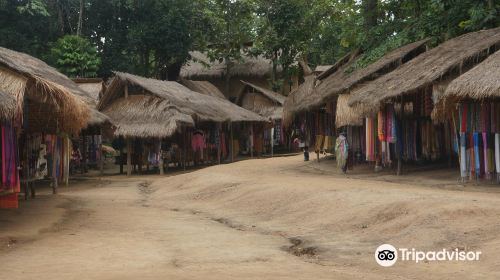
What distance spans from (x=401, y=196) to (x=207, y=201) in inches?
217

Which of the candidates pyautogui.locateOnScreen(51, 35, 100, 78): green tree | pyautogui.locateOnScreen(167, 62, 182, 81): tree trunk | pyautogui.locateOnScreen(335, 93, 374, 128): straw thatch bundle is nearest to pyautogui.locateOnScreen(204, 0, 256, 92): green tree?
pyautogui.locateOnScreen(167, 62, 182, 81): tree trunk

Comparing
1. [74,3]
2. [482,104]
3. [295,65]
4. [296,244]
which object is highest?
[74,3]

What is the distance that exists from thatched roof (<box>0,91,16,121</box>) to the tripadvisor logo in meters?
6.09

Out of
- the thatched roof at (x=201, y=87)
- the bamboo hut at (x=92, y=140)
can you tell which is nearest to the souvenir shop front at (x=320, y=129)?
the bamboo hut at (x=92, y=140)

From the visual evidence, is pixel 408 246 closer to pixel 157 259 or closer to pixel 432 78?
pixel 157 259

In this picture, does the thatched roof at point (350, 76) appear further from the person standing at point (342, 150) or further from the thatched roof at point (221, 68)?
the thatched roof at point (221, 68)

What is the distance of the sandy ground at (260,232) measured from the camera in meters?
6.61

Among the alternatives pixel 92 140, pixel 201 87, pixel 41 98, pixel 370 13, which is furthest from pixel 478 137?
pixel 201 87

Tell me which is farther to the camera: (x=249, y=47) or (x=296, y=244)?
(x=249, y=47)

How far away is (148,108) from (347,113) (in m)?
8.75

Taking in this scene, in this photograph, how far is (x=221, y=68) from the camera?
1518 inches

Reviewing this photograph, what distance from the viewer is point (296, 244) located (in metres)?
8.68

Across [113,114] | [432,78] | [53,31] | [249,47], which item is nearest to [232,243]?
[432,78]

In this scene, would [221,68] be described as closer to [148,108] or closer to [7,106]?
[148,108]
